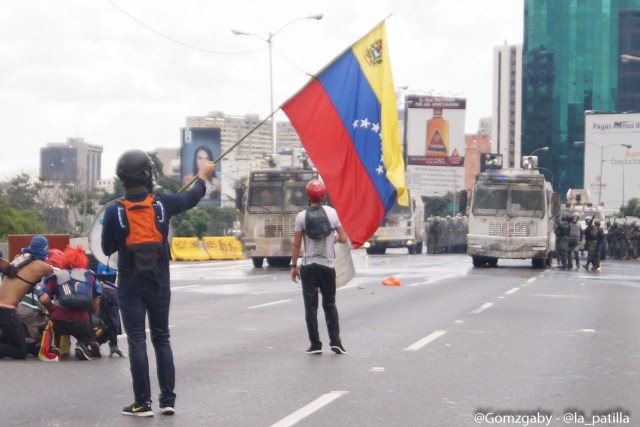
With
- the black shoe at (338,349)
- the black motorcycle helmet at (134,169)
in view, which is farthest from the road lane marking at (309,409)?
the black shoe at (338,349)

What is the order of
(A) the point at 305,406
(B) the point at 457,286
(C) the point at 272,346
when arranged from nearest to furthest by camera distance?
(A) the point at 305,406 → (C) the point at 272,346 → (B) the point at 457,286

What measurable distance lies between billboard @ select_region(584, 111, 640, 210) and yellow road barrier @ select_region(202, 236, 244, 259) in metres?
74.8

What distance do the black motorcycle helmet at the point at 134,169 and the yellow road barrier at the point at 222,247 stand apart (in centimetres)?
4173

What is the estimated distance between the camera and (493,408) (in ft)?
29.9

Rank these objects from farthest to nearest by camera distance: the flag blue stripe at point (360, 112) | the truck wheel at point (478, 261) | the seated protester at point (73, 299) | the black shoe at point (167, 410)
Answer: the truck wheel at point (478, 261), the flag blue stripe at point (360, 112), the seated protester at point (73, 299), the black shoe at point (167, 410)

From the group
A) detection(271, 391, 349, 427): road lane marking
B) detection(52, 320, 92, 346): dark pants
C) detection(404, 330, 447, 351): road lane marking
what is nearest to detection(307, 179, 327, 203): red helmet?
detection(404, 330, 447, 351): road lane marking

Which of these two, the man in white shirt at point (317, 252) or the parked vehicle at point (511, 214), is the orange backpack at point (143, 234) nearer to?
the man in white shirt at point (317, 252)

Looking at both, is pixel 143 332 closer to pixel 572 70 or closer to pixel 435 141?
pixel 435 141

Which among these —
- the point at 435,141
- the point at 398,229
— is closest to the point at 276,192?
the point at 398,229

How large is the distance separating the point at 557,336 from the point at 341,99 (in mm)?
4009

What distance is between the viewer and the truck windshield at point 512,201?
3725 centimetres

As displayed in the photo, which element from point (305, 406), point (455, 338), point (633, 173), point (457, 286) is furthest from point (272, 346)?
point (633, 173)

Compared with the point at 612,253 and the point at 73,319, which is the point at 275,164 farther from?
the point at 612,253

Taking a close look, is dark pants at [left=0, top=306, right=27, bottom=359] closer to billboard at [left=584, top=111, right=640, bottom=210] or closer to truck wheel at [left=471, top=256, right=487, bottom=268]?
truck wheel at [left=471, top=256, right=487, bottom=268]
